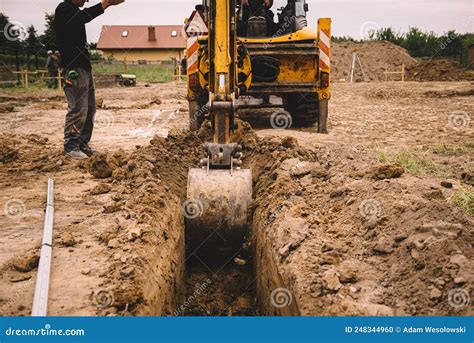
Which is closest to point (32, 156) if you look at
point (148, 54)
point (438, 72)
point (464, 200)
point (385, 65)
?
point (464, 200)

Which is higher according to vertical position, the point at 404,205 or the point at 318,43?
the point at 318,43

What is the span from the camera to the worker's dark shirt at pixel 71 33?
5.83 metres

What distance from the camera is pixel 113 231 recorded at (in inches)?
146

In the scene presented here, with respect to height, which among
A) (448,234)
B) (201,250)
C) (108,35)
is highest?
(108,35)

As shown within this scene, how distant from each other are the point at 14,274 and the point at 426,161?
4.38 meters

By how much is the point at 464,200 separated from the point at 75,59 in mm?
4633

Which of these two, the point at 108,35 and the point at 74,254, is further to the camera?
the point at 108,35

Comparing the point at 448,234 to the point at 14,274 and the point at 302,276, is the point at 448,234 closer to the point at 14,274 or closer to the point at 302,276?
the point at 302,276

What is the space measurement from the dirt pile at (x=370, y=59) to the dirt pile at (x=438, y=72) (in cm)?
202

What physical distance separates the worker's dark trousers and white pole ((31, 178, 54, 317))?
2.08 m

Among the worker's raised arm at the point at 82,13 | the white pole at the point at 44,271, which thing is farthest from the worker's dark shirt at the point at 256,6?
the white pole at the point at 44,271

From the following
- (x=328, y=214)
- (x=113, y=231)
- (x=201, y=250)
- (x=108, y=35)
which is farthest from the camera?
(x=108, y=35)

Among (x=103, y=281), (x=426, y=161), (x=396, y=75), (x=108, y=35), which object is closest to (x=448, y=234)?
(x=103, y=281)

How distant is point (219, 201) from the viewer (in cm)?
426
